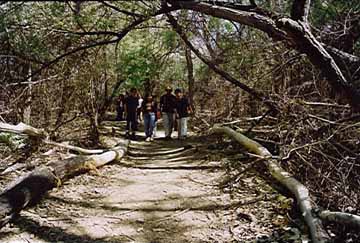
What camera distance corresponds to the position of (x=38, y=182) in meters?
6.44

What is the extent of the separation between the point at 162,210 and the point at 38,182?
1.85 meters

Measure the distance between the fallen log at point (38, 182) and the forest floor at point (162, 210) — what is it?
0.43ft

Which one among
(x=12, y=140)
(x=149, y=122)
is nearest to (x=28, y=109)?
(x=12, y=140)

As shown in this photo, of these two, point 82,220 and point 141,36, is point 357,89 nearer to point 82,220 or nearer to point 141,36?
point 82,220

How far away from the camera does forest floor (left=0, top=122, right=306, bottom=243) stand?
5.34 metres

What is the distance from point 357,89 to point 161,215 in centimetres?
313

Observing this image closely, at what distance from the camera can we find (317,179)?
638 cm

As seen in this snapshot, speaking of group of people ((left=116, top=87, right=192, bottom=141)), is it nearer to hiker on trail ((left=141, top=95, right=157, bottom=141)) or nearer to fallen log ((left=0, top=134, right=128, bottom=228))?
hiker on trail ((left=141, top=95, right=157, bottom=141))

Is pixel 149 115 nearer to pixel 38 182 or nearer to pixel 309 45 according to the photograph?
pixel 38 182

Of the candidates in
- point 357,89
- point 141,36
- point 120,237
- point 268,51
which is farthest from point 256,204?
point 141,36

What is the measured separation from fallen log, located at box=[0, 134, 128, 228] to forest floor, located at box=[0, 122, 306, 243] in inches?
5.1

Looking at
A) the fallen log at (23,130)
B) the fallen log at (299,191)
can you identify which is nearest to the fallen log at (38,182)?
the fallen log at (23,130)

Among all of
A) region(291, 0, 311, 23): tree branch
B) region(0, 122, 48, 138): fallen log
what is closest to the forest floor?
region(0, 122, 48, 138): fallen log

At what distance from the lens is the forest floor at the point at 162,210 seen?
5.34 m
